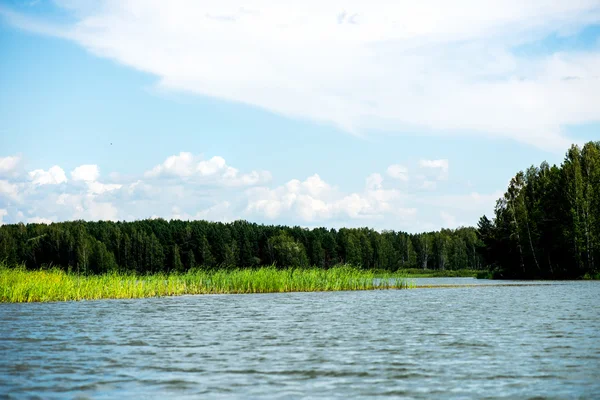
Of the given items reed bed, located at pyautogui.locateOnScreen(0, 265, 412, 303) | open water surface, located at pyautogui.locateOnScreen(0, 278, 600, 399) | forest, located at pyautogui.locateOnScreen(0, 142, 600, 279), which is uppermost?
forest, located at pyautogui.locateOnScreen(0, 142, 600, 279)

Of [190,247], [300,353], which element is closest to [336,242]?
[190,247]

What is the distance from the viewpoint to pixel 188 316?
3403 cm

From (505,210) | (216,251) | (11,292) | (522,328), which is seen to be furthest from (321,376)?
(216,251)

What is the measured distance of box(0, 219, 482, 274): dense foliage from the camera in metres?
146

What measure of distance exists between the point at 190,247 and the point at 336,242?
4166cm

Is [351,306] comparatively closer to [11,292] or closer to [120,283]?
[120,283]

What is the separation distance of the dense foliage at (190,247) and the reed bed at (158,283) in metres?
86.3

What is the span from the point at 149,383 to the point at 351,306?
25.7m

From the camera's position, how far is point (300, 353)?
20812 millimetres

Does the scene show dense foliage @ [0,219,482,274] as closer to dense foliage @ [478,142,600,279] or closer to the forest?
the forest

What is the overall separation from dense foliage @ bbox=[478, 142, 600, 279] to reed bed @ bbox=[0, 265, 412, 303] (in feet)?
124

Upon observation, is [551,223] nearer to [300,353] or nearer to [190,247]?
[300,353]

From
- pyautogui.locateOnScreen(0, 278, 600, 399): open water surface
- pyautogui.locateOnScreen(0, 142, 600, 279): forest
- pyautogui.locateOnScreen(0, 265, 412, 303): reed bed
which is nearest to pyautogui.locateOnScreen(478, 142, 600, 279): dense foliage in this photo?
pyautogui.locateOnScreen(0, 142, 600, 279): forest

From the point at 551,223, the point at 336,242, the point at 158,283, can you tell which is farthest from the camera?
the point at 336,242
